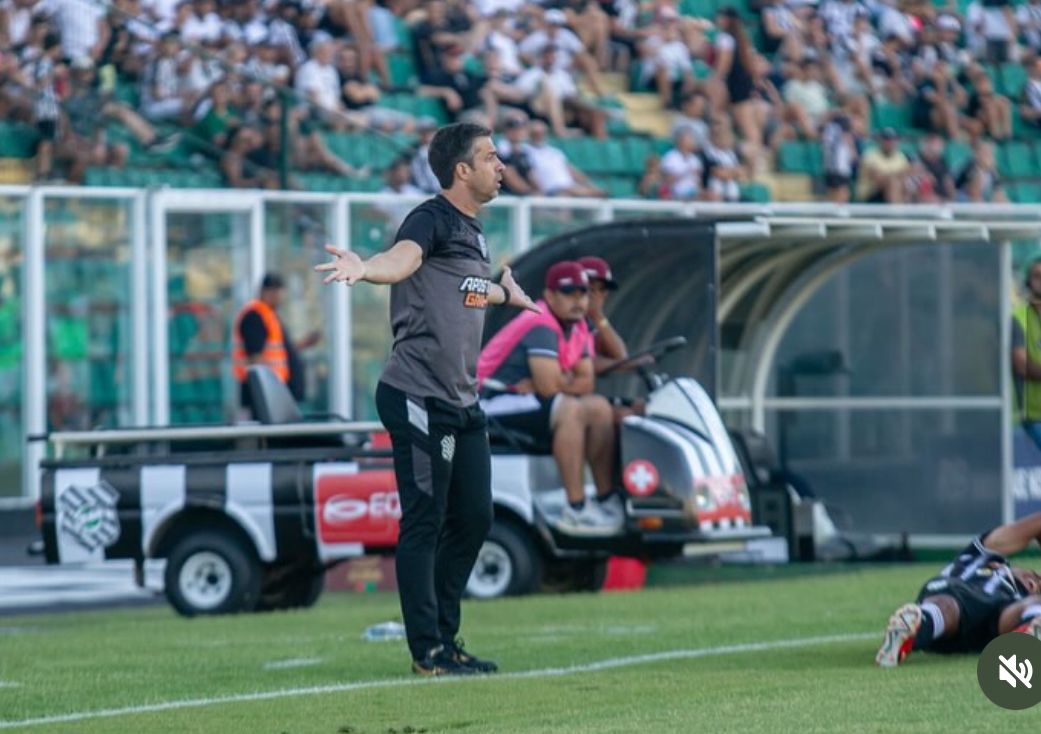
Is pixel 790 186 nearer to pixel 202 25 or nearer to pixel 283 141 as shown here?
pixel 202 25

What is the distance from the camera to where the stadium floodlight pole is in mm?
19047

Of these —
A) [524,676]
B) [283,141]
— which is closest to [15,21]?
[283,141]

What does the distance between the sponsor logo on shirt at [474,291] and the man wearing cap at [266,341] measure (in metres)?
8.14

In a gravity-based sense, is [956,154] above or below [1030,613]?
above

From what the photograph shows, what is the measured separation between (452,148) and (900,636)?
2.47 meters

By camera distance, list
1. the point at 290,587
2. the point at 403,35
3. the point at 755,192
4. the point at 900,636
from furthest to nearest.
A: the point at 755,192 → the point at 403,35 → the point at 290,587 → the point at 900,636

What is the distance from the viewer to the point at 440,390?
898cm

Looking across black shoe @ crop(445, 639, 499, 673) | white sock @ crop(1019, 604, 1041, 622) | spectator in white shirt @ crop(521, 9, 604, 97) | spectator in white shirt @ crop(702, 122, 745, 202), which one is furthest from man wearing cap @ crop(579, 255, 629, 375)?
spectator in white shirt @ crop(521, 9, 604, 97)

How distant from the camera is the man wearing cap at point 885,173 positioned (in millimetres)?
25344

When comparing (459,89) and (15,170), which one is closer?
(15,170)

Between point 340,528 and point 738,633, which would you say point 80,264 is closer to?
point 340,528

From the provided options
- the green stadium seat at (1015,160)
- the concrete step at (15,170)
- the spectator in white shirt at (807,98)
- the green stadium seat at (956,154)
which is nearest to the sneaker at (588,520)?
the concrete step at (15,170)

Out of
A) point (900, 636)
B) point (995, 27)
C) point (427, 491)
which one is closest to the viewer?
point (900, 636)

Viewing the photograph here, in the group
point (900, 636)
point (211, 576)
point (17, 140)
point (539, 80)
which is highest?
point (539, 80)
